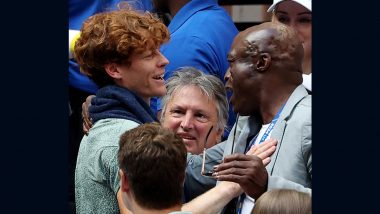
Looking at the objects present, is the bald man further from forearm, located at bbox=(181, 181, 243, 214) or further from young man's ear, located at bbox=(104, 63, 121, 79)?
young man's ear, located at bbox=(104, 63, 121, 79)

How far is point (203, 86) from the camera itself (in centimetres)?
470

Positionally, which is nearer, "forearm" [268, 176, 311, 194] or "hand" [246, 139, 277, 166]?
"forearm" [268, 176, 311, 194]

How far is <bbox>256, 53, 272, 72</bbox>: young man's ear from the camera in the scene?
13.4ft

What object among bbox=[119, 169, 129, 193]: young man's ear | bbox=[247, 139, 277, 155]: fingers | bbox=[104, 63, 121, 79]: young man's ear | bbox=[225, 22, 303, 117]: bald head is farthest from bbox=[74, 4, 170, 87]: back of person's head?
bbox=[119, 169, 129, 193]: young man's ear

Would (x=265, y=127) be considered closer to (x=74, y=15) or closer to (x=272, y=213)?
(x=272, y=213)

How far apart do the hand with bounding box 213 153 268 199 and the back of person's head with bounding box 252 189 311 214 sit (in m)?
0.24

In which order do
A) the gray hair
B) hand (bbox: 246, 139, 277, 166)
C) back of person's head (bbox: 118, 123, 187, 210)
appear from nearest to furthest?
back of person's head (bbox: 118, 123, 187, 210) < hand (bbox: 246, 139, 277, 166) < the gray hair

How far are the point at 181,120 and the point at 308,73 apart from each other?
0.59m

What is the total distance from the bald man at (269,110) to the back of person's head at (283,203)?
0.24 metres

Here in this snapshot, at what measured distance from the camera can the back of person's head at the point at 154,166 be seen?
131 inches

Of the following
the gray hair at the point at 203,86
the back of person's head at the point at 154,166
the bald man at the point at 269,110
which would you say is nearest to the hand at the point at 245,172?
the bald man at the point at 269,110

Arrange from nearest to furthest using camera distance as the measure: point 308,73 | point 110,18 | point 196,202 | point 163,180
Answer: point 163,180 → point 196,202 → point 110,18 → point 308,73

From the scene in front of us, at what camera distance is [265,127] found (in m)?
4.13
